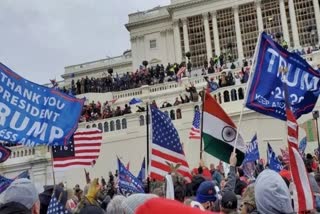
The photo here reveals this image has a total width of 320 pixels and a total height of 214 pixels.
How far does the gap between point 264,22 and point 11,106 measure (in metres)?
46.6

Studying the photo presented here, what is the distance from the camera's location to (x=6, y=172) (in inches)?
1115

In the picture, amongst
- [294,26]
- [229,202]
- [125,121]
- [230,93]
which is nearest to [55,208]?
[229,202]

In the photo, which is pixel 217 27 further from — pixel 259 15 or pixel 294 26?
pixel 294 26

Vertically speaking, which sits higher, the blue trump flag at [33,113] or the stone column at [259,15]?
the stone column at [259,15]

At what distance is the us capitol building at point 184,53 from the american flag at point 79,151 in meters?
13.5

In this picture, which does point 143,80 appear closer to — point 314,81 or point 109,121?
point 109,121

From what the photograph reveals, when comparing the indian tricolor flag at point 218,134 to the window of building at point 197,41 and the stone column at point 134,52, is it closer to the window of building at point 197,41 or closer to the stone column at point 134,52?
the window of building at point 197,41

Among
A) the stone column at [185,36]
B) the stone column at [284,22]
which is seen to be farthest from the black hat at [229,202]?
the stone column at [185,36]

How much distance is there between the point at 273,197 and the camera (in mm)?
3416

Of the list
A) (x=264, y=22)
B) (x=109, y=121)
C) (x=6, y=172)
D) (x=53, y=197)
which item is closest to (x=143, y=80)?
(x=109, y=121)

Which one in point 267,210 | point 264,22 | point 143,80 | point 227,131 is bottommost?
point 267,210

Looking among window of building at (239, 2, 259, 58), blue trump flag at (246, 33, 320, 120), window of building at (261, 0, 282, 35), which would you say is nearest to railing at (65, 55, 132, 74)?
window of building at (239, 2, 259, 58)

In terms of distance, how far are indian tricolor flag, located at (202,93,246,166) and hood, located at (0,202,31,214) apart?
450 centimetres

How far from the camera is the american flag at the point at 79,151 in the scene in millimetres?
9583
